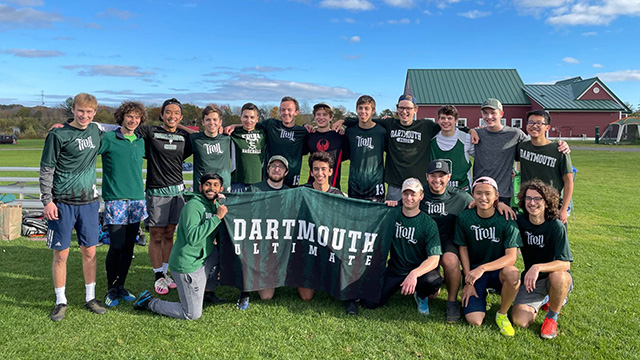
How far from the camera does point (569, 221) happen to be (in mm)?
9789

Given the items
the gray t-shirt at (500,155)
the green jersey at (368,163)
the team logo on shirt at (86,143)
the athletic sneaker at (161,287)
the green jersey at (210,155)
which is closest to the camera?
the team logo on shirt at (86,143)

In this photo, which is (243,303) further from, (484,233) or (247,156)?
(484,233)

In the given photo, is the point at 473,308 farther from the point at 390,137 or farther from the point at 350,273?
the point at 390,137

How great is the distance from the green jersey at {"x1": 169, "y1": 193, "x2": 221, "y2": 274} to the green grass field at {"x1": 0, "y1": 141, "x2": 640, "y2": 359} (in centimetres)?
62

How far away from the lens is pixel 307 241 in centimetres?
514

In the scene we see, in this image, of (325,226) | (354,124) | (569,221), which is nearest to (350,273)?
(325,226)

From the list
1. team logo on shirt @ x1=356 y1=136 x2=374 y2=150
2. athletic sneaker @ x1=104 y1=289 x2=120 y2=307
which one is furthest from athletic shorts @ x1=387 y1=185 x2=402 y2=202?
athletic sneaker @ x1=104 y1=289 x2=120 y2=307

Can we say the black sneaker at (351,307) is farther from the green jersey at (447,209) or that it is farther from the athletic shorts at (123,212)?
the athletic shorts at (123,212)

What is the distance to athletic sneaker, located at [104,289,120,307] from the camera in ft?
16.3

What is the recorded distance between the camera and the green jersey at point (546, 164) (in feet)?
16.9

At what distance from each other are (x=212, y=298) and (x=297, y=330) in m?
1.32

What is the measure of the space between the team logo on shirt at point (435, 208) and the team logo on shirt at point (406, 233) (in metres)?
0.42

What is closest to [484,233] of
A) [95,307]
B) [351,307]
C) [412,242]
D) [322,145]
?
[412,242]

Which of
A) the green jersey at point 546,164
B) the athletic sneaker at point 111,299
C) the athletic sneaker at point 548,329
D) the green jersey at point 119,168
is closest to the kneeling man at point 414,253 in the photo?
the athletic sneaker at point 548,329
